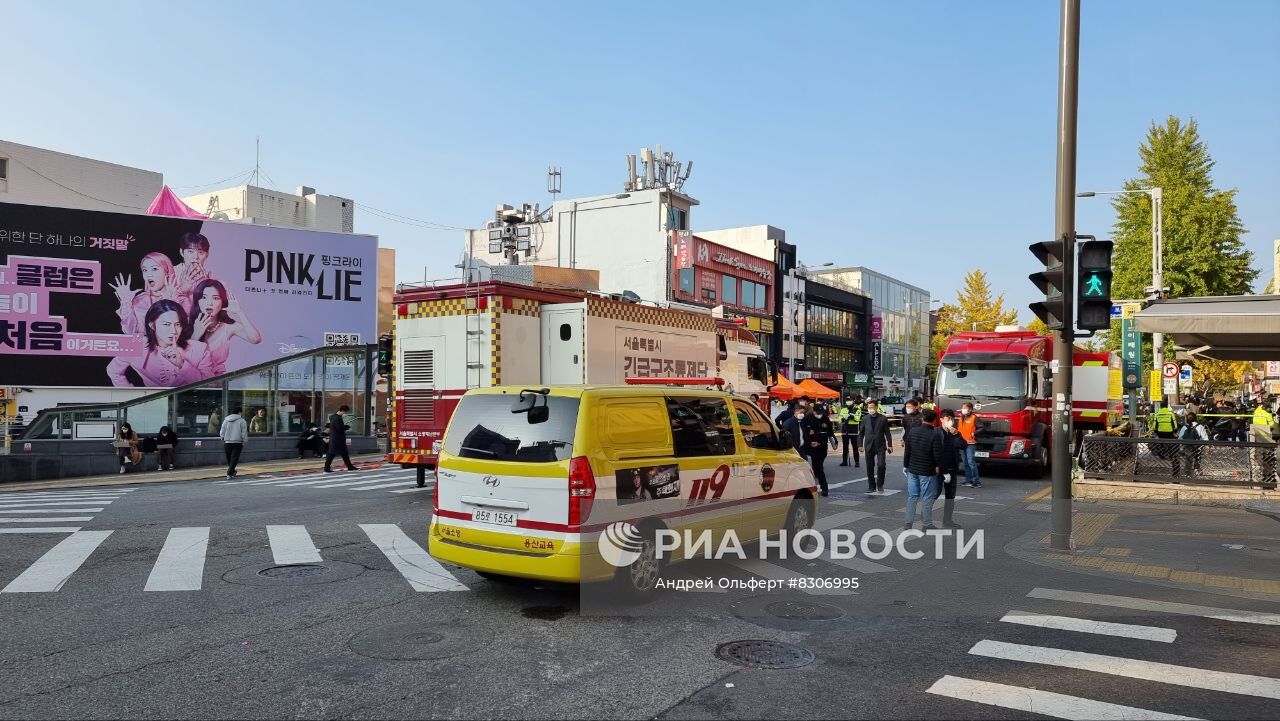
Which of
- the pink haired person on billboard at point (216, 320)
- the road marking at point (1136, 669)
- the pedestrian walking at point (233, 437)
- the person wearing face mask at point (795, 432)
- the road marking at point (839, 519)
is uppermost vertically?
the pink haired person on billboard at point (216, 320)

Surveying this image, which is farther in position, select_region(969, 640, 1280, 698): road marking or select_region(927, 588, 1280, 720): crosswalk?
select_region(969, 640, 1280, 698): road marking

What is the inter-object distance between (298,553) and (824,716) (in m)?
6.80

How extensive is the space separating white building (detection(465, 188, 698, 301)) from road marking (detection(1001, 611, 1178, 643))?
43214 millimetres

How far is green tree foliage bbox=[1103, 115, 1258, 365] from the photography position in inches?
1422

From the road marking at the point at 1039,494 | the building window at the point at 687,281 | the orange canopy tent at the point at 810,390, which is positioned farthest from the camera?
the building window at the point at 687,281

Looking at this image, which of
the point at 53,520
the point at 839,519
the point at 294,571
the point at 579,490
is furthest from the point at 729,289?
the point at 579,490

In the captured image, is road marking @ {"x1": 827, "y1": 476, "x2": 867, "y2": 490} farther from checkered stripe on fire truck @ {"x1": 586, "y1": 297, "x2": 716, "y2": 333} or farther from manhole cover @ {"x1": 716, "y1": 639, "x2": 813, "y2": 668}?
manhole cover @ {"x1": 716, "y1": 639, "x2": 813, "y2": 668}

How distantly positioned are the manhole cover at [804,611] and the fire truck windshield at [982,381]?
516 inches

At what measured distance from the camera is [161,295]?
32.2 m

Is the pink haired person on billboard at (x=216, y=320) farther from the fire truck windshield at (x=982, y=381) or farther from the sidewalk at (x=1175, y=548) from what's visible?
the sidewalk at (x=1175, y=548)

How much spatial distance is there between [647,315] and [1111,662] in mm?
11122

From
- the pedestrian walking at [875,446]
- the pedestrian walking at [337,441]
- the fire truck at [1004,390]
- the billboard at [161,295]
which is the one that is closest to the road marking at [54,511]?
the pedestrian walking at [337,441]

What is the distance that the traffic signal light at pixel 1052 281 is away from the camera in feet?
33.0

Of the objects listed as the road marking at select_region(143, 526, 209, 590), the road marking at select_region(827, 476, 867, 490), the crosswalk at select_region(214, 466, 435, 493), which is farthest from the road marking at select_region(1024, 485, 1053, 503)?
the road marking at select_region(143, 526, 209, 590)
